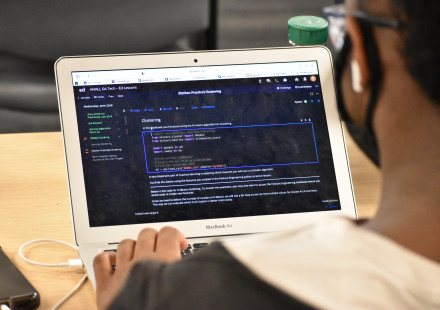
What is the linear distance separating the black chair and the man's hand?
59.9 inches

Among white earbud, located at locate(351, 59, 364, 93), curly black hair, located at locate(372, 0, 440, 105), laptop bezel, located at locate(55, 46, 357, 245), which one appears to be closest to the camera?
curly black hair, located at locate(372, 0, 440, 105)

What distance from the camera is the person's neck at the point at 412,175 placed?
60cm

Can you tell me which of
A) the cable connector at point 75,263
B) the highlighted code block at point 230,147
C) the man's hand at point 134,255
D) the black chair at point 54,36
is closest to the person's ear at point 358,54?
the man's hand at point 134,255

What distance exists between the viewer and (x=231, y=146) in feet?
3.69

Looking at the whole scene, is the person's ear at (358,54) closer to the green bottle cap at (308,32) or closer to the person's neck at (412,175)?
the person's neck at (412,175)

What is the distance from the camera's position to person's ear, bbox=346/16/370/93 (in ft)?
2.13

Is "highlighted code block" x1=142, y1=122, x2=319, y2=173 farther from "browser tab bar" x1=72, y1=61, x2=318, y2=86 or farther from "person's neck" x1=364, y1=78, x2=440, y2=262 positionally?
"person's neck" x1=364, y1=78, x2=440, y2=262

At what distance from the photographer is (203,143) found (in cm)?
112

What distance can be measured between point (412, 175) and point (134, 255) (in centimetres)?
42

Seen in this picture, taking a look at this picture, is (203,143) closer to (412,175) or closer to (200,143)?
(200,143)

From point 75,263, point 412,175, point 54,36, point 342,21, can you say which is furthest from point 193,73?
point 54,36

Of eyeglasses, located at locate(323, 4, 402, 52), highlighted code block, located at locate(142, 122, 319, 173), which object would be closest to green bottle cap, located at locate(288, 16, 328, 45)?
highlighted code block, located at locate(142, 122, 319, 173)

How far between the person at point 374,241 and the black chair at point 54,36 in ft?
5.71

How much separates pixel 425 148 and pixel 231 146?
0.54 m
